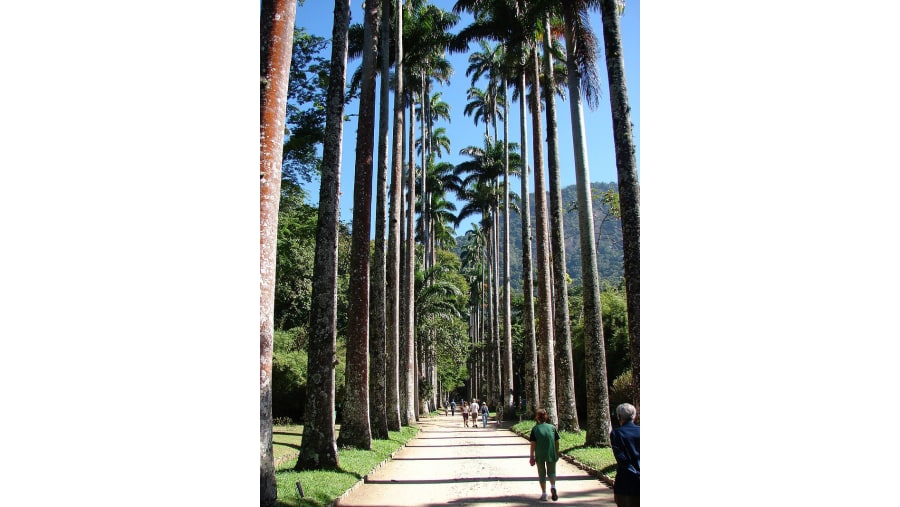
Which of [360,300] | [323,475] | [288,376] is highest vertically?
[360,300]

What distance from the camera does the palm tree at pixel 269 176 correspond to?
7.34m

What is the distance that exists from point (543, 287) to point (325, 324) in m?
10.4

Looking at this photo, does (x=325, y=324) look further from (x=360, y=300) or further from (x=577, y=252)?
(x=577, y=252)

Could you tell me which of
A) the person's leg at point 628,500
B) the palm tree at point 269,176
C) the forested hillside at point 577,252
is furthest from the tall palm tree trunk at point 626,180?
the forested hillside at point 577,252

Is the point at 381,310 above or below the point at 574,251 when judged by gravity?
below

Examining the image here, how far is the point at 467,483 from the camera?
11352mm

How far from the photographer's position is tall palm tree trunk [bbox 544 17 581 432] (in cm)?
1875

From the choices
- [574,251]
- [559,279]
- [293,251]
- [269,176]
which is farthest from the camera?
[574,251]

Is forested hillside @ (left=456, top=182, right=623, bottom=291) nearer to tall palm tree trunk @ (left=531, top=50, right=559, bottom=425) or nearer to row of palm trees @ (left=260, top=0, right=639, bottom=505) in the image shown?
row of palm trees @ (left=260, top=0, right=639, bottom=505)

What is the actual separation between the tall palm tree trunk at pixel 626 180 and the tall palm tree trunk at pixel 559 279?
27.8ft

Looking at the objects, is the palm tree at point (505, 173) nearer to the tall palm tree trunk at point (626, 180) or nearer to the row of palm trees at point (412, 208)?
the row of palm trees at point (412, 208)

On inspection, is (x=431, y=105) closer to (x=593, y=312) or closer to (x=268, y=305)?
(x=593, y=312)

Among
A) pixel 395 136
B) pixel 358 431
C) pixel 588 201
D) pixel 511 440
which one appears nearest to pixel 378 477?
pixel 358 431

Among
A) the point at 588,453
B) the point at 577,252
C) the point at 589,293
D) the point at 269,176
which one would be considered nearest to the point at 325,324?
the point at 269,176
